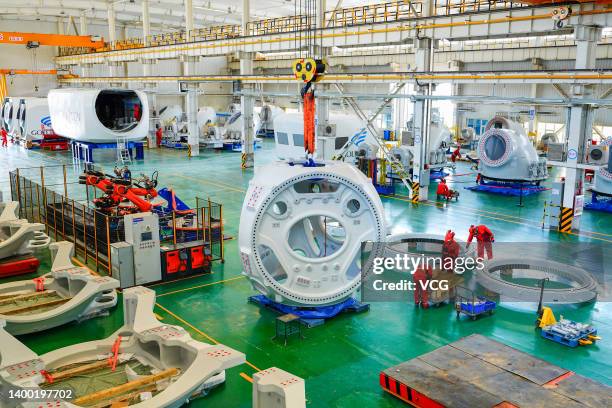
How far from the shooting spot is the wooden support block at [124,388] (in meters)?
7.25

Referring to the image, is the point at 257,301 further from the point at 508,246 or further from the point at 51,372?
the point at 508,246

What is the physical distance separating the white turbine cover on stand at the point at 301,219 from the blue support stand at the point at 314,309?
31 cm

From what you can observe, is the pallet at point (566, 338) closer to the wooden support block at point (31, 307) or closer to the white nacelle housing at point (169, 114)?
the wooden support block at point (31, 307)

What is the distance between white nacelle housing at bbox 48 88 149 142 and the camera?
25.5 meters

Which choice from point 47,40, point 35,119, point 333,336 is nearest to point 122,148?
point 35,119

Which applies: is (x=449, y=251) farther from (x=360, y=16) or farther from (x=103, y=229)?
(x=360, y=16)

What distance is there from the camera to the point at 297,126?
2712 cm

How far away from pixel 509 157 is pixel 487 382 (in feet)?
56.6

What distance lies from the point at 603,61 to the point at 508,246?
1999 cm

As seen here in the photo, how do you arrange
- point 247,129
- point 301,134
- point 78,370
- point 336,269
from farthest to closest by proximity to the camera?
point 247,129 → point 301,134 → point 336,269 → point 78,370

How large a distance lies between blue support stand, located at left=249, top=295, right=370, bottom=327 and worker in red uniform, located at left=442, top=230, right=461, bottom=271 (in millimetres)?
2070

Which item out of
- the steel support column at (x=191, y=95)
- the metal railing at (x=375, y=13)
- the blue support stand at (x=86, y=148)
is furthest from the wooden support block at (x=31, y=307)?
the steel support column at (x=191, y=95)

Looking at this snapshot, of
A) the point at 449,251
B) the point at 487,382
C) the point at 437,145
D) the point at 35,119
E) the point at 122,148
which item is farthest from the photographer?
the point at 35,119

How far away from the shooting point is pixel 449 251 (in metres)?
12.1
